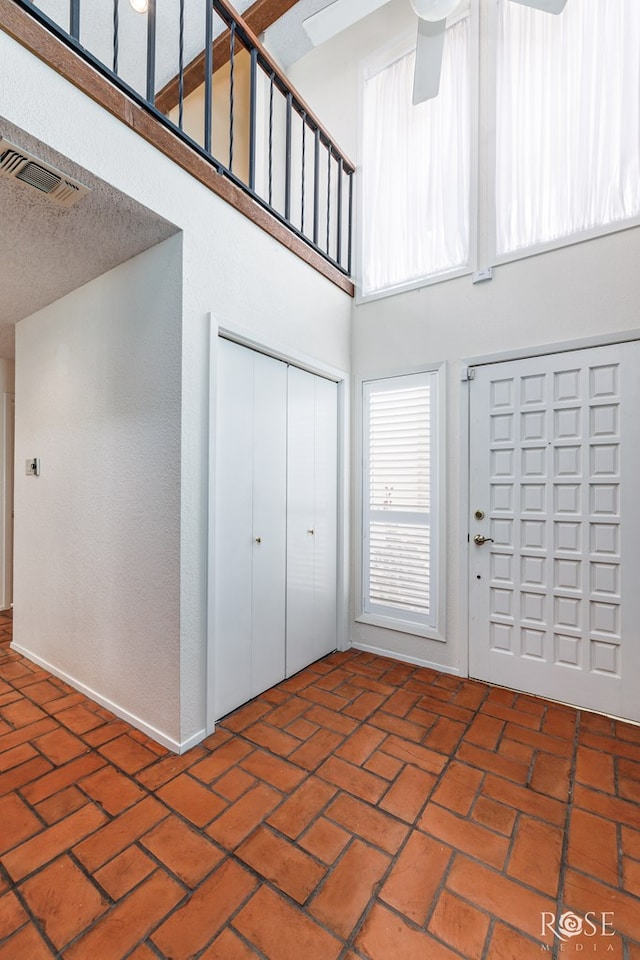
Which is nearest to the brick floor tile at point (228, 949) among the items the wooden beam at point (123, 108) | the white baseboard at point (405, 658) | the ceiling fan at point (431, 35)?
the white baseboard at point (405, 658)

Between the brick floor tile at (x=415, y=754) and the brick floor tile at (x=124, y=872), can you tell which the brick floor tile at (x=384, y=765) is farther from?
the brick floor tile at (x=124, y=872)

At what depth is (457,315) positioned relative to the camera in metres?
2.83

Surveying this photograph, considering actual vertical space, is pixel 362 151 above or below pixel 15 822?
above

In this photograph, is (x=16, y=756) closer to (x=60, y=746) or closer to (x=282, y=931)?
(x=60, y=746)

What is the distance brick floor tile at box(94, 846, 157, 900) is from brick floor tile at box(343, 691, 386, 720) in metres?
1.17

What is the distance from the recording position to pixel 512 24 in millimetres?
2645

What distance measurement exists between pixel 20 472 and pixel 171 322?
1.95m

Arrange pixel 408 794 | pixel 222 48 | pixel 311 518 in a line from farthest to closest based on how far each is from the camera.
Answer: pixel 222 48
pixel 311 518
pixel 408 794

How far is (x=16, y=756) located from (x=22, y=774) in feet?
0.53

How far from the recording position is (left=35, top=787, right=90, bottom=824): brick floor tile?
1636 millimetres

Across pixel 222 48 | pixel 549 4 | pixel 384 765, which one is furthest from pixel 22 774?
pixel 222 48

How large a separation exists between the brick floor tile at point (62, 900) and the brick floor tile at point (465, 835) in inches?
43.6

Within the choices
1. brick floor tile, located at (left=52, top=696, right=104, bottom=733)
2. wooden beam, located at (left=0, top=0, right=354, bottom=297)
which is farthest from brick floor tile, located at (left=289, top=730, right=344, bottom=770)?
wooden beam, located at (left=0, top=0, right=354, bottom=297)

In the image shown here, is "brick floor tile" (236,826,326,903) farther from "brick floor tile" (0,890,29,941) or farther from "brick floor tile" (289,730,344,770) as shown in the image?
"brick floor tile" (0,890,29,941)
